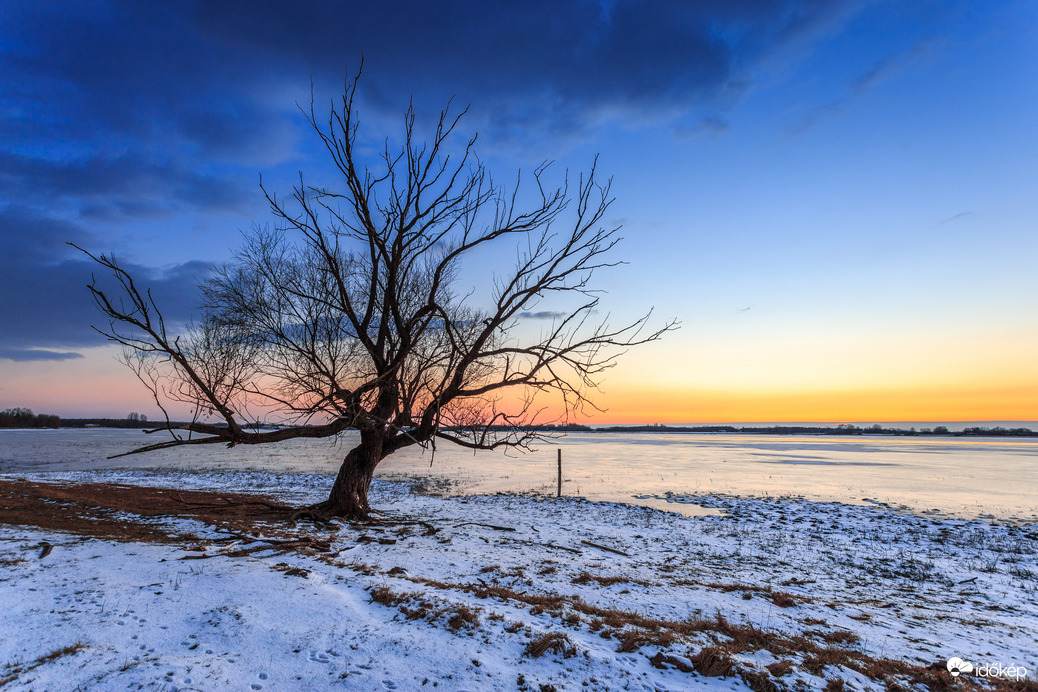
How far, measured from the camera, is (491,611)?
18.2 ft

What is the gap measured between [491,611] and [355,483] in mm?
7084

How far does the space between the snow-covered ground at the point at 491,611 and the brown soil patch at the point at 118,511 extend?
0.60 metres

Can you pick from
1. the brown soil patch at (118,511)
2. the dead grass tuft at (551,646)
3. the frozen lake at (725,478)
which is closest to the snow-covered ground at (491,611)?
the dead grass tuft at (551,646)

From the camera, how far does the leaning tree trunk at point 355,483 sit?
1152 cm

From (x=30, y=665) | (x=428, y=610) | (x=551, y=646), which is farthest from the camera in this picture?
(x=428, y=610)

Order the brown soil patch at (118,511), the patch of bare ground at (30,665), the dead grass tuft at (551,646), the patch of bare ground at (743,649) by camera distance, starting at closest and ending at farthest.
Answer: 1. the patch of bare ground at (30,665)
2. the patch of bare ground at (743,649)
3. the dead grass tuft at (551,646)
4. the brown soil patch at (118,511)

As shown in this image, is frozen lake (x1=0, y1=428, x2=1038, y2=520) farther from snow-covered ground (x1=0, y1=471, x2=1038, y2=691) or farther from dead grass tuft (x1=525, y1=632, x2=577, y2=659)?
dead grass tuft (x1=525, y1=632, x2=577, y2=659)

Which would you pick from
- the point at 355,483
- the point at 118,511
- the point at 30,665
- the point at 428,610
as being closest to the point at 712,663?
the point at 428,610

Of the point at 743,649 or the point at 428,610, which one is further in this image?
the point at 428,610

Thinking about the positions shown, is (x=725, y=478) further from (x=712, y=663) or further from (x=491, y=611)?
(x=712, y=663)

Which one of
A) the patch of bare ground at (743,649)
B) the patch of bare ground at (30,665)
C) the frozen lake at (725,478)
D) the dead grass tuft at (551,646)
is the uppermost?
the patch of bare ground at (30,665)

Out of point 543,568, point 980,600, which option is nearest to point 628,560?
point 543,568

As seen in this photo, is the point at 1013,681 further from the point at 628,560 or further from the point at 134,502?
the point at 134,502

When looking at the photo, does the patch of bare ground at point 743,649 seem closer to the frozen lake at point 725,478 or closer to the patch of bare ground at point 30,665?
the patch of bare ground at point 30,665
